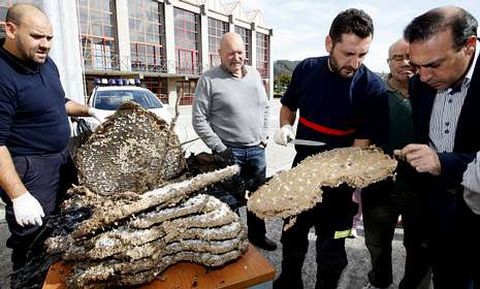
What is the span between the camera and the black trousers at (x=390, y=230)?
6.42 ft

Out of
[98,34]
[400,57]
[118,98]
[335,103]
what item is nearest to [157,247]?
[335,103]

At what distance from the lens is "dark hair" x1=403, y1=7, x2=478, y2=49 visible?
1.23 meters

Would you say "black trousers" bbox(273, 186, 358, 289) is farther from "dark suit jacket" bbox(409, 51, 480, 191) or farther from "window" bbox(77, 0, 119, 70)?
"window" bbox(77, 0, 119, 70)

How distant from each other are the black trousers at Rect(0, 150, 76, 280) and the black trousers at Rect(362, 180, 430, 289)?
6.02 feet

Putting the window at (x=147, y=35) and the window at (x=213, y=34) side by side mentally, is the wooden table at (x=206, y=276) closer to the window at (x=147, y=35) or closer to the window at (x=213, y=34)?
the window at (x=147, y=35)

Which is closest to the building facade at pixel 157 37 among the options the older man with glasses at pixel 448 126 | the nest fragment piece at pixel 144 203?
the nest fragment piece at pixel 144 203

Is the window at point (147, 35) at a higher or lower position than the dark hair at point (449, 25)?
higher

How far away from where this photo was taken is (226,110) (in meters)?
2.52

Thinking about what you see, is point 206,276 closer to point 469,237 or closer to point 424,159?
point 424,159

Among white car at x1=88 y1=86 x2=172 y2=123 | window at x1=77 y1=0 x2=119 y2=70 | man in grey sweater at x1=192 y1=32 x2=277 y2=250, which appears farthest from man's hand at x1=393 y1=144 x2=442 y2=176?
window at x1=77 y1=0 x2=119 y2=70

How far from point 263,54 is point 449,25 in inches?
1266

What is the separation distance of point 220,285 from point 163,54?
2296 centimetres

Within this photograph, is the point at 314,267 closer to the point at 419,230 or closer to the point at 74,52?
the point at 419,230

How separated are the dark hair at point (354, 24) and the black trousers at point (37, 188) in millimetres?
1581
